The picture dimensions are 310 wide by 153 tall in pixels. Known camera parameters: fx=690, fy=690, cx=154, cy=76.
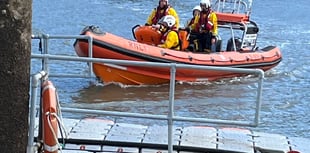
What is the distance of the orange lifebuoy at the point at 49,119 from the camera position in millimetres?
3113

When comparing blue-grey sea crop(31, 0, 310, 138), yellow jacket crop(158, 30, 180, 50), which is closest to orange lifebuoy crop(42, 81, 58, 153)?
blue-grey sea crop(31, 0, 310, 138)

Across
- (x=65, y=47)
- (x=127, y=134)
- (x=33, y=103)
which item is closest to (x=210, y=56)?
(x=65, y=47)

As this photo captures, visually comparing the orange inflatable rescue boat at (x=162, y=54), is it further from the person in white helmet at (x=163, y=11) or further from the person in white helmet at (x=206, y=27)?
the person in white helmet at (x=163, y=11)

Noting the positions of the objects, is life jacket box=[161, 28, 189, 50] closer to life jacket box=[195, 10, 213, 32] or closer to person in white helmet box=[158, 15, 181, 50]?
person in white helmet box=[158, 15, 181, 50]

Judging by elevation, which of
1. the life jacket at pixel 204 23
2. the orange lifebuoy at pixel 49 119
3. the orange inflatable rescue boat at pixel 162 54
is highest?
the orange lifebuoy at pixel 49 119

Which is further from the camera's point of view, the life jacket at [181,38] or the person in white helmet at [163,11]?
the person in white helmet at [163,11]

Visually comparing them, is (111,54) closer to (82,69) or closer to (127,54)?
(127,54)

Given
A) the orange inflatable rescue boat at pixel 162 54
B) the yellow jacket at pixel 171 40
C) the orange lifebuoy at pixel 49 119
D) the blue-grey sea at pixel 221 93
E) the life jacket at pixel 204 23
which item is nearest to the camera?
the orange lifebuoy at pixel 49 119

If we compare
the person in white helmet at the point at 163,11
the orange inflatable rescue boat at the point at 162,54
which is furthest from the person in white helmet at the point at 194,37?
the person in white helmet at the point at 163,11

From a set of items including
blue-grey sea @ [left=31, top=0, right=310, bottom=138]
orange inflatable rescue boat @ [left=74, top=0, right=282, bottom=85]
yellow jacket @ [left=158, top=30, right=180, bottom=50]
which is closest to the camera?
blue-grey sea @ [left=31, top=0, right=310, bottom=138]

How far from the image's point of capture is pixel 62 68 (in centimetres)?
1080

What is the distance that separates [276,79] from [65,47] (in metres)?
4.10

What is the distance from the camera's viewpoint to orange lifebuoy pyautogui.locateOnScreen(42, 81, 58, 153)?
123 inches

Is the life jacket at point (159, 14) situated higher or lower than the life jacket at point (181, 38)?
higher
